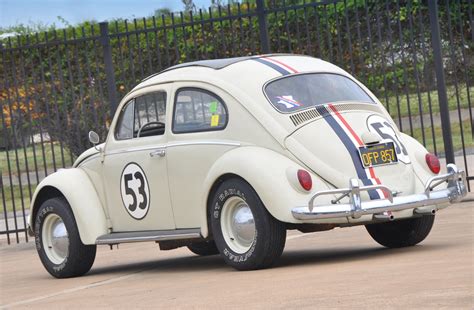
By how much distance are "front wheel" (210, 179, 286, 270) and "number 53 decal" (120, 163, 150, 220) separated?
1.00 m

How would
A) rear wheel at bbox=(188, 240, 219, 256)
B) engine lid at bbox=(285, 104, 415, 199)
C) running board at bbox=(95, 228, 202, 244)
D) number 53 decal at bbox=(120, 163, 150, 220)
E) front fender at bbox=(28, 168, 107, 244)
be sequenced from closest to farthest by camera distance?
1. engine lid at bbox=(285, 104, 415, 199)
2. running board at bbox=(95, 228, 202, 244)
3. number 53 decal at bbox=(120, 163, 150, 220)
4. front fender at bbox=(28, 168, 107, 244)
5. rear wheel at bbox=(188, 240, 219, 256)

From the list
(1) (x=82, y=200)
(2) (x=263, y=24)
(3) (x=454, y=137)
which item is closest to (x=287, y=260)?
(1) (x=82, y=200)

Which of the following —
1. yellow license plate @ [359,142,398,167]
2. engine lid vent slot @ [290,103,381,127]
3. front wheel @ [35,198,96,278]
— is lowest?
front wheel @ [35,198,96,278]

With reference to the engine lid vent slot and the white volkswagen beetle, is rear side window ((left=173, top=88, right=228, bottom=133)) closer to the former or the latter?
the white volkswagen beetle

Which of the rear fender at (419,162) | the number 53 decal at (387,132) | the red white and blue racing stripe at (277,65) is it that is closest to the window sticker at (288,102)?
the red white and blue racing stripe at (277,65)

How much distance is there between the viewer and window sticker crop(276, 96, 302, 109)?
10477 mm

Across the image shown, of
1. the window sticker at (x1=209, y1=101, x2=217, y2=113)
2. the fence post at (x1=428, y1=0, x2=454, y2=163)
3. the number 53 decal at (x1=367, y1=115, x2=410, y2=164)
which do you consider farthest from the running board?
the fence post at (x1=428, y1=0, x2=454, y2=163)

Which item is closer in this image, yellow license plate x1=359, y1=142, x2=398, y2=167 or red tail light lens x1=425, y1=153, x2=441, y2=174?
yellow license plate x1=359, y1=142, x2=398, y2=167

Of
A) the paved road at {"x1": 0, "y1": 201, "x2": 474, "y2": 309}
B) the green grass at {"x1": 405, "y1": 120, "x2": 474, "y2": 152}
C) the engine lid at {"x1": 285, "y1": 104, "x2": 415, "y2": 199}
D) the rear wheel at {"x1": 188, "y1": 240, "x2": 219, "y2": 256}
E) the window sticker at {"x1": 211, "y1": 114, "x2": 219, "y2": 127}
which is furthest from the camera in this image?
the green grass at {"x1": 405, "y1": 120, "x2": 474, "y2": 152}

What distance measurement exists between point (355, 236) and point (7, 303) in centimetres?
428

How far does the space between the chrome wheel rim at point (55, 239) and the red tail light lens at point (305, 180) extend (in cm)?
275

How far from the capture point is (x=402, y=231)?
10930 mm

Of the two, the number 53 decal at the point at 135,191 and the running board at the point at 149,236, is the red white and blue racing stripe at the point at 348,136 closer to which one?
the running board at the point at 149,236

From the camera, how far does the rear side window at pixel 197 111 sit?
35.0ft
